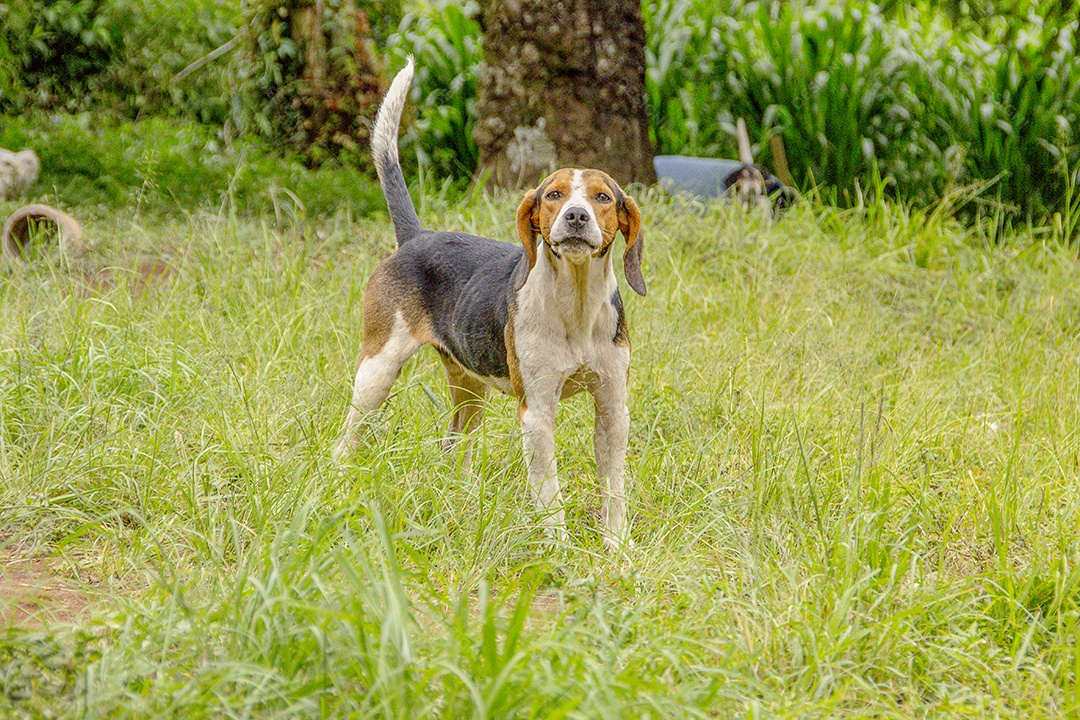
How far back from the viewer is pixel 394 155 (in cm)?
441

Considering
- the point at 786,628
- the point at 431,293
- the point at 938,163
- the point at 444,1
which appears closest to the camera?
the point at 786,628

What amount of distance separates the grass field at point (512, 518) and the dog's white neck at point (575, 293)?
0.44 metres

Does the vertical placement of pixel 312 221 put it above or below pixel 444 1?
below

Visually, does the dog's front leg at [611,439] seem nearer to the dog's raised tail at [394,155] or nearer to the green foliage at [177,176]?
the dog's raised tail at [394,155]

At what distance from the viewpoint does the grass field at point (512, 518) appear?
2164 millimetres

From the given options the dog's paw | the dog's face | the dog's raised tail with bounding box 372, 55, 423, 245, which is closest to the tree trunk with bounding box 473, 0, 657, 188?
the dog's face

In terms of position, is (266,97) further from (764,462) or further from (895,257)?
(764,462)

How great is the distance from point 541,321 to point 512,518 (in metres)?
0.62

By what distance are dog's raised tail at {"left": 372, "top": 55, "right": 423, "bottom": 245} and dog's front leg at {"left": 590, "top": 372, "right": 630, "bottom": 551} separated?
4.21 feet

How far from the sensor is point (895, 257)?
6.77 metres

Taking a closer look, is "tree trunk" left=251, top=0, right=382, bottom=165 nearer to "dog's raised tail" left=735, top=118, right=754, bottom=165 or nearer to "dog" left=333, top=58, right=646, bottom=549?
"dog's raised tail" left=735, top=118, right=754, bottom=165

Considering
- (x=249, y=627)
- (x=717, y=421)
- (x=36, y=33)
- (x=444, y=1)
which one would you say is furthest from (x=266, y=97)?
(x=249, y=627)

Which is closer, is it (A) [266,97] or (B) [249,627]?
(B) [249,627]

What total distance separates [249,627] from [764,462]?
1944mm
